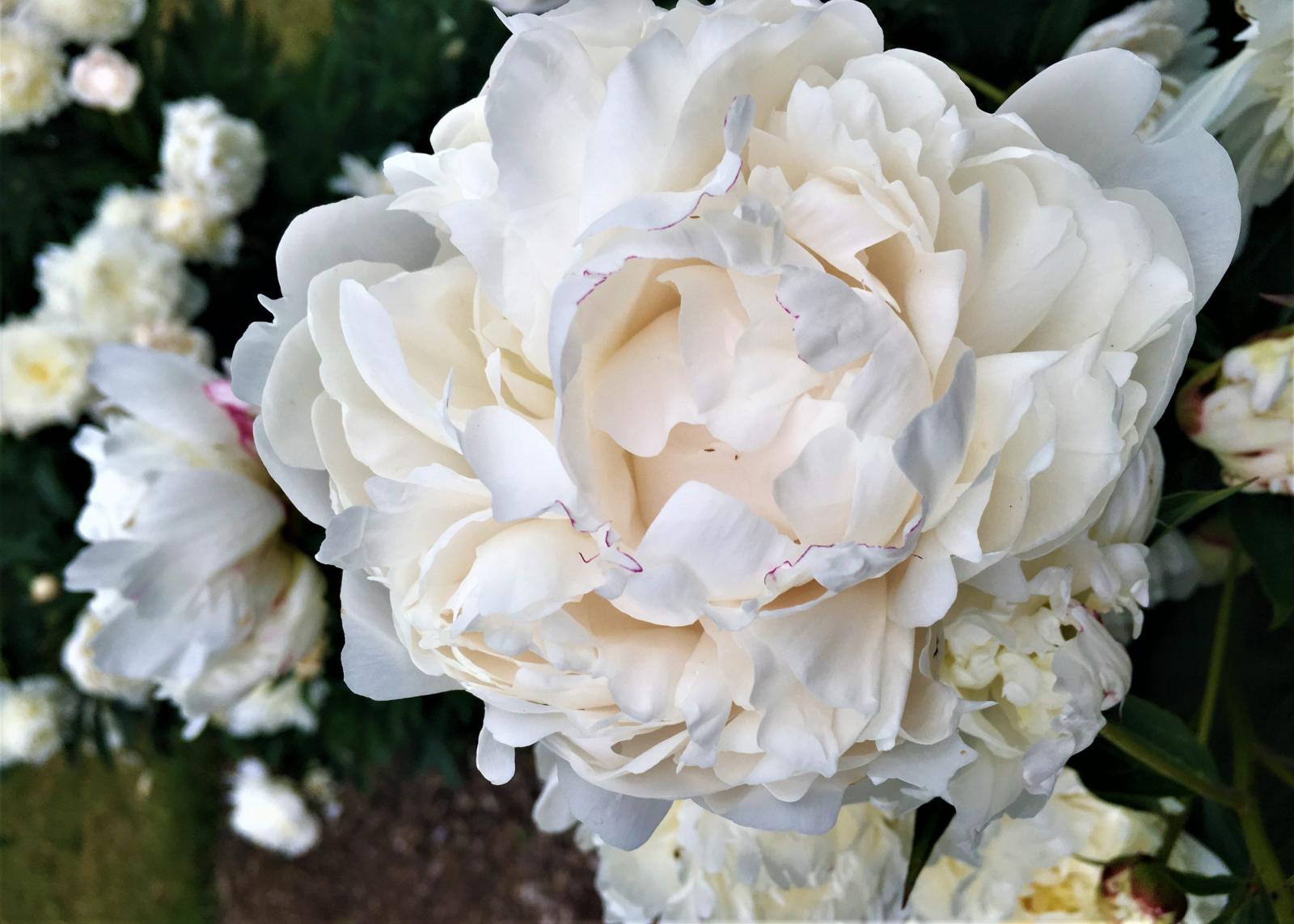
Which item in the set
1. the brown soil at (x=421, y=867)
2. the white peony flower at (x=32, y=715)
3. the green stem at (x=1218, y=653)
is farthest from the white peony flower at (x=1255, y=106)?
the brown soil at (x=421, y=867)

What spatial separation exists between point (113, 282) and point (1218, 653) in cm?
85

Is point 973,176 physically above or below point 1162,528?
above

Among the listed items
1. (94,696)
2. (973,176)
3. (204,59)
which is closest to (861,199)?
(973,176)

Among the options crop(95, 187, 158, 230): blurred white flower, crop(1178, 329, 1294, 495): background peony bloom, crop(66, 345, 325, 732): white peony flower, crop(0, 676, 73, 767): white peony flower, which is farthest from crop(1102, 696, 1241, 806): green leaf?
crop(0, 676, 73, 767): white peony flower

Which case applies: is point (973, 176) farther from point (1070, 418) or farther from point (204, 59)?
point (204, 59)

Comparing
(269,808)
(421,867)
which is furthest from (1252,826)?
(421,867)

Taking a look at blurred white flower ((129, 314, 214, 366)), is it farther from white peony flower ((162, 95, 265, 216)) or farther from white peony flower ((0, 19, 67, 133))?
white peony flower ((0, 19, 67, 133))

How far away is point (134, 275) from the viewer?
0.84 metres

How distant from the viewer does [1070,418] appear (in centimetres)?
30

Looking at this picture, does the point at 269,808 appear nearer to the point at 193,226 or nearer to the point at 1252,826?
the point at 193,226

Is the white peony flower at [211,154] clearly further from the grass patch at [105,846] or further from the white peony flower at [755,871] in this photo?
the grass patch at [105,846]

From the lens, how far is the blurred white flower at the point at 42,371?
32.6 inches

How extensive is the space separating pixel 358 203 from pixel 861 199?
0.18 meters

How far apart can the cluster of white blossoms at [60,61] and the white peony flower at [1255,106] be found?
822 mm
